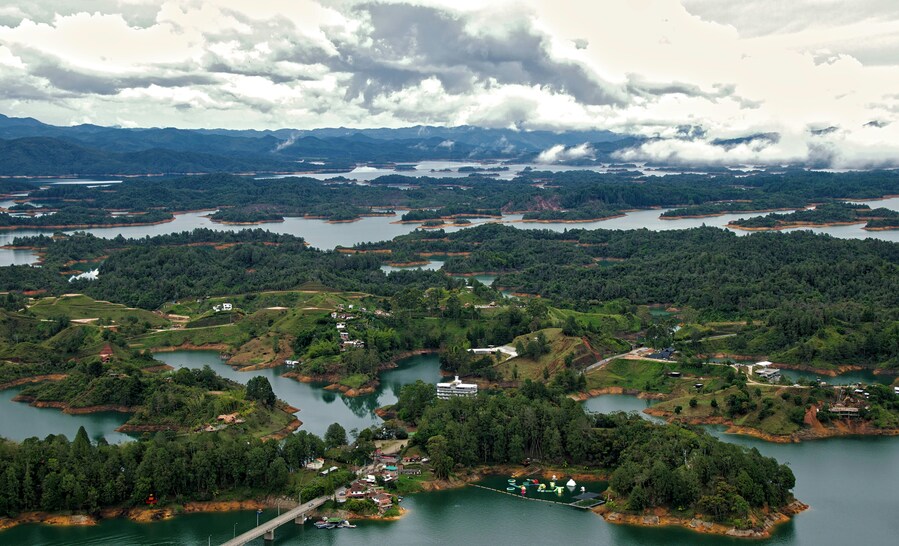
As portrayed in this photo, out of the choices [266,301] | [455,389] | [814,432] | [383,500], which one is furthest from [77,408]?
[814,432]

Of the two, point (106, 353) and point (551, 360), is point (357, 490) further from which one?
point (106, 353)

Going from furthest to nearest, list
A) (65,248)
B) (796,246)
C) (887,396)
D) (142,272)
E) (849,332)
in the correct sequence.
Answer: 1. (65,248)
2. (796,246)
3. (142,272)
4. (849,332)
5. (887,396)

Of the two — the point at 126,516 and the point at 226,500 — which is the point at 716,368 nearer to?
the point at 226,500

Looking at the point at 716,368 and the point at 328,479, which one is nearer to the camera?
the point at 328,479

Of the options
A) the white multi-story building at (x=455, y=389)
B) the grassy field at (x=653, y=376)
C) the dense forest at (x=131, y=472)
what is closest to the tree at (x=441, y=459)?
the dense forest at (x=131, y=472)

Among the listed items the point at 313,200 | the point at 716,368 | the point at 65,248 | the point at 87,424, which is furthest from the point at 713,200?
the point at 87,424

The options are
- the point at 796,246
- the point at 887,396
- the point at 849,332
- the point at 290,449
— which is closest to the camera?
the point at 290,449

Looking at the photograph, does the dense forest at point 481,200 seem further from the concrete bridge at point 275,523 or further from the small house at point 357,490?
the concrete bridge at point 275,523
